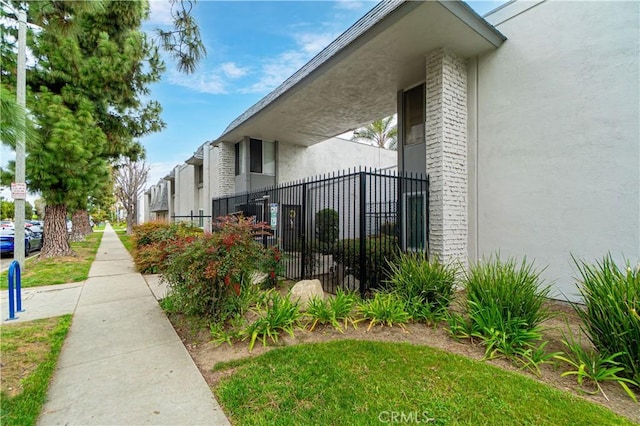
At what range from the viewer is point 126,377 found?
303cm

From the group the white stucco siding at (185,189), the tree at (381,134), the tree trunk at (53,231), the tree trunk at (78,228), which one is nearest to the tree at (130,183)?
the white stucco siding at (185,189)

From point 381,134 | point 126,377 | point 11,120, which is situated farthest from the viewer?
point 381,134

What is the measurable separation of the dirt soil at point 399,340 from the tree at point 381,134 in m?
19.2

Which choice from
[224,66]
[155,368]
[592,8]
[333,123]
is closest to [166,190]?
[333,123]

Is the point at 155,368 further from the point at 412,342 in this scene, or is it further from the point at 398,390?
the point at 412,342

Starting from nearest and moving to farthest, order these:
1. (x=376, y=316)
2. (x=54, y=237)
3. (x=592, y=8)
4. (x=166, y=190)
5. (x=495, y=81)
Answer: (x=376, y=316) < (x=592, y=8) < (x=495, y=81) < (x=54, y=237) < (x=166, y=190)

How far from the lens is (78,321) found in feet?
15.3

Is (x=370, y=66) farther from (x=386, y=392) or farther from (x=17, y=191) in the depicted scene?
(x=17, y=191)

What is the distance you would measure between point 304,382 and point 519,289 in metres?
2.90

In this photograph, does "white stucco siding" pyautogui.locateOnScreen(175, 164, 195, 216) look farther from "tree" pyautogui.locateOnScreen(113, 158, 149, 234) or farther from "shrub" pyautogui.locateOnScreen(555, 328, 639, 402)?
"shrub" pyautogui.locateOnScreen(555, 328, 639, 402)

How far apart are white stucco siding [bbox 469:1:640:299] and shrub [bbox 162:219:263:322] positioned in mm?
5297

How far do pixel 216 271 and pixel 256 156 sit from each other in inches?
394

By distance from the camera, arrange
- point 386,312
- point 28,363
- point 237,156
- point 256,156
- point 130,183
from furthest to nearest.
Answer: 1. point 130,183
2. point 237,156
3. point 256,156
4. point 386,312
5. point 28,363

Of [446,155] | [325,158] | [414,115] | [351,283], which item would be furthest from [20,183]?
[325,158]
